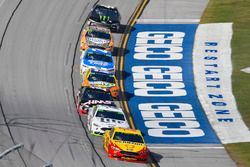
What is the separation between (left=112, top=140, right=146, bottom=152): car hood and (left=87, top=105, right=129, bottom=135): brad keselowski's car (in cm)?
270

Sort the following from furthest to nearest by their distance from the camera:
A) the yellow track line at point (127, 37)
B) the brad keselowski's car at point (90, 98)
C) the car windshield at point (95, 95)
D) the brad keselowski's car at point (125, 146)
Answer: the yellow track line at point (127, 37)
the car windshield at point (95, 95)
the brad keselowski's car at point (90, 98)
the brad keselowski's car at point (125, 146)

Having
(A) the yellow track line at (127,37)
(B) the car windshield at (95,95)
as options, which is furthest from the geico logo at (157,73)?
(B) the car windshield at (95,95)

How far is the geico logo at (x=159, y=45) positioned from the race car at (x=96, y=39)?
262 cm

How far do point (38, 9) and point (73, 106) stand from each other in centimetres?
1874

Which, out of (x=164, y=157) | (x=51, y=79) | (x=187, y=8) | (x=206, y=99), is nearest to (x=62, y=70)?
(x=51, y=79)

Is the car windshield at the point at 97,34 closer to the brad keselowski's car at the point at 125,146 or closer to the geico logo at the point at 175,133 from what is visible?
the geico logo at the point at 175,133

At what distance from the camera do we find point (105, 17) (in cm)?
5853

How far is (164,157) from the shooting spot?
40125mm

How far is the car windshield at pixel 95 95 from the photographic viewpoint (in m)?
44.3

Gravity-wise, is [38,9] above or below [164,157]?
above

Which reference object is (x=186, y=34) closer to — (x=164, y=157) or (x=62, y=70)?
(x=62, y=70)

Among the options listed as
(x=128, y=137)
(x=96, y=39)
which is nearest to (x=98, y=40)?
(x=96, y=39)

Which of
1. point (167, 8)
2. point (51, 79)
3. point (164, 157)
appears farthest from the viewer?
point (167, 8)

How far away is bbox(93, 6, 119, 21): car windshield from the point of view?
5856cm
